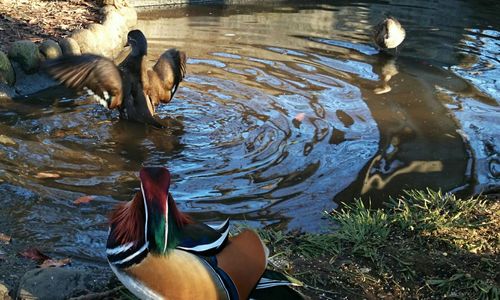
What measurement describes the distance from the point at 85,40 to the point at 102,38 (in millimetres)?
428

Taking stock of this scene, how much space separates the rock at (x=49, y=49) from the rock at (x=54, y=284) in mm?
5219

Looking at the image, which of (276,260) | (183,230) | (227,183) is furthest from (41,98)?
(183,230)

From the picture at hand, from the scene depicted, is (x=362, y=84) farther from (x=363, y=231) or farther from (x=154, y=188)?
(x=154, y=188)

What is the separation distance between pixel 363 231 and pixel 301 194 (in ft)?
4.19

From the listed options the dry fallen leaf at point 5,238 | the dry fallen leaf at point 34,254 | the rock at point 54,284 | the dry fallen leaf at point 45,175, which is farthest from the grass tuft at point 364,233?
the dry fallen leaf at point 45,175

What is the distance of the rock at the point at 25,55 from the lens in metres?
7.41

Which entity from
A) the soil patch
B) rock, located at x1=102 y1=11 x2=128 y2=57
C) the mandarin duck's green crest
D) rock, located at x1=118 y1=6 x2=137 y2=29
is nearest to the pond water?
rock, located at x1=102 y1=11 x2=128 y2=57

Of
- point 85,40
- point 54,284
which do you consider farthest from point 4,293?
point 85,40

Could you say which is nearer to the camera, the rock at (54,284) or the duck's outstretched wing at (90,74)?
the rock at (54,284)

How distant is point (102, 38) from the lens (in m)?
8.75

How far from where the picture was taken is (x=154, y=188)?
2.15m

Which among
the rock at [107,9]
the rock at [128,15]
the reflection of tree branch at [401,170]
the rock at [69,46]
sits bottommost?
the reflection of tree branch at [401,170]

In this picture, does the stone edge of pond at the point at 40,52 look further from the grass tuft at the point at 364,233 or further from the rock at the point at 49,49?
the grass tuft at the point at 364,233

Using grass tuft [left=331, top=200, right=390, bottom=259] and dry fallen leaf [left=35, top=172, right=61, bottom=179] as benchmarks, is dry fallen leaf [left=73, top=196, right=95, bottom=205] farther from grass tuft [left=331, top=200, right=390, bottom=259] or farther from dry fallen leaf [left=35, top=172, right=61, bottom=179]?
grass tuft [left=331, top=200, right=390, bottom=259]
